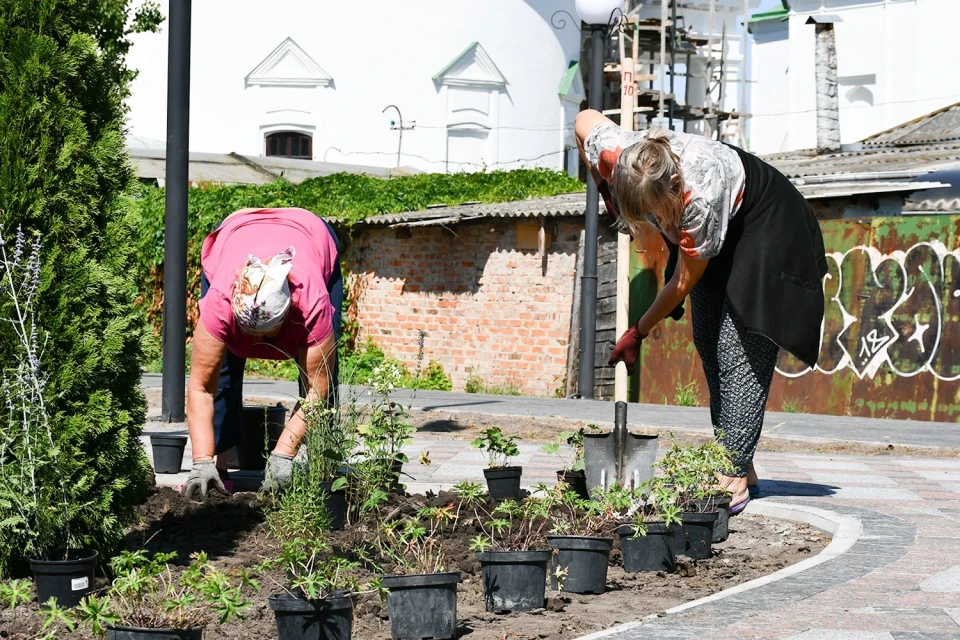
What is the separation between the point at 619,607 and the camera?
4047 mm

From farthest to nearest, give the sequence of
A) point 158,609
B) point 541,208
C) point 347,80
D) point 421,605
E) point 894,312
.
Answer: point 347,80
point 541,208
point 894,312
point 421,605
point 158,609

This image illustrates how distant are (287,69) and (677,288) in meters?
27.2

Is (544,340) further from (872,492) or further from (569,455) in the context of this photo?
(872,492)

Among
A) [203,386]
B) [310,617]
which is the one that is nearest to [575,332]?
[203,386]

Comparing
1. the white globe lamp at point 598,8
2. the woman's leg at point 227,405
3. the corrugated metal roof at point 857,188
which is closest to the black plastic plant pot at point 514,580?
the woman's leg at point 227,405

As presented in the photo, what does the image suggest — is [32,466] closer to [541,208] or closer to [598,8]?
[598,8]

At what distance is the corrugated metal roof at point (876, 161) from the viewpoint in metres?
15.9

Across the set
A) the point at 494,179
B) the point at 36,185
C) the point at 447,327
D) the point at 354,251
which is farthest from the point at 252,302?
the point at 494,179

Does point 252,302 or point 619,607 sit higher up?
point 252,302

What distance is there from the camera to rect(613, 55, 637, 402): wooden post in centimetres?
589

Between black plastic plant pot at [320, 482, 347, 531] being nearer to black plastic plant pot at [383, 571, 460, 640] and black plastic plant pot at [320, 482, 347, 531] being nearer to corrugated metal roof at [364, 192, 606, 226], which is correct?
black plastic plant pot at [383, 571, 460, 640]

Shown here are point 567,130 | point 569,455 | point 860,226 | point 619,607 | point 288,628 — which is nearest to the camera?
point 288,628

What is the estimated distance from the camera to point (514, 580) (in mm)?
3980

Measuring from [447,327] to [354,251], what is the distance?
2.07 metres
